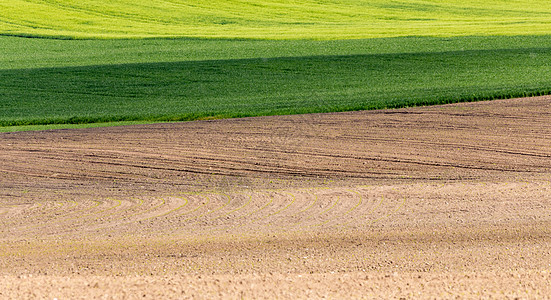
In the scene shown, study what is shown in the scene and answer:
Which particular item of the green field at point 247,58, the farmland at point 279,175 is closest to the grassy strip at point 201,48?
the green field at point 247,58

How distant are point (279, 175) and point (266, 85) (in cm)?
1128

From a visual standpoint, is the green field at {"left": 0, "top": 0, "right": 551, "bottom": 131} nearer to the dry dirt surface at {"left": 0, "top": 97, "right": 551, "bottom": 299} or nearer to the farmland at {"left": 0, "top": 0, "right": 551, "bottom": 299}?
the farmland at {"left": 0, "top": 0, "right": 551, "bottom": 299}

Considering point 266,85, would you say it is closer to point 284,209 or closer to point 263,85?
point 263,85

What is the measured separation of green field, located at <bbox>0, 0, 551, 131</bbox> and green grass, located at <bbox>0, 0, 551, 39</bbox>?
0.11 meters

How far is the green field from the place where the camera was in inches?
698

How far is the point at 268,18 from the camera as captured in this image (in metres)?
39.7

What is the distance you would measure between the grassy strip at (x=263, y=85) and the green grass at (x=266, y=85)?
3 centimetres

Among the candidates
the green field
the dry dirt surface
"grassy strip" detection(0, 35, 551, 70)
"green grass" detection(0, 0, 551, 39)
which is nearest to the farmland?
the dry dirt surface

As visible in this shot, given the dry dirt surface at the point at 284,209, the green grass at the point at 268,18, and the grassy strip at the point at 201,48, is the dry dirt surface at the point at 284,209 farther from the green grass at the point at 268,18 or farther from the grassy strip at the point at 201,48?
the green grass at the point at 268,18

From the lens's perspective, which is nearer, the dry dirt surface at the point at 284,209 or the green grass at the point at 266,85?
the dry dirt surface at the point at 284,209

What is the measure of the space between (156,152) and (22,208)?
11.8ft

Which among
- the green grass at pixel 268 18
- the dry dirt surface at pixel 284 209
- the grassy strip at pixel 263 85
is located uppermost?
the dry dirt surface at pixel 284 209

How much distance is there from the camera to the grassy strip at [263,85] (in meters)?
16.7

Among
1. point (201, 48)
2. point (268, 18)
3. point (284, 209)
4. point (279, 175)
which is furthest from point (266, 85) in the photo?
point (268, 18)
